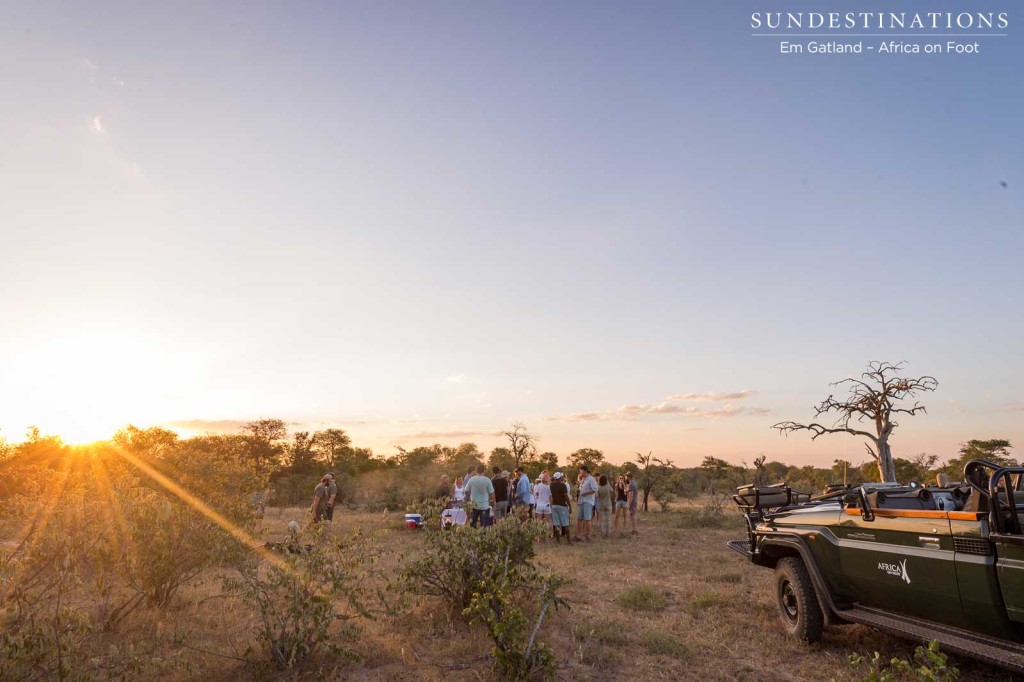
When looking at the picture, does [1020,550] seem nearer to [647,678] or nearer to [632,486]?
[647,678]

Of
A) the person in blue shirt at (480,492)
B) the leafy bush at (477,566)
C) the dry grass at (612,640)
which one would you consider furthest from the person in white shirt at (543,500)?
the leafy bush at (477,566)

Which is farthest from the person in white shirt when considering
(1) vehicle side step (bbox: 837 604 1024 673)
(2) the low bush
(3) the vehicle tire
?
(1) vehicle side step (bbox: 837 604 1024 673)

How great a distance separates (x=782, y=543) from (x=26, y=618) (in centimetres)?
651

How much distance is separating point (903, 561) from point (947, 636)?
571mm

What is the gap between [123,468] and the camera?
7.17m

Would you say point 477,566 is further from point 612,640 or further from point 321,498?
point 321,498

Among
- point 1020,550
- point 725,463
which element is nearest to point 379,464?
point 725,463

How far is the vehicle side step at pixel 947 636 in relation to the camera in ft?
11.8

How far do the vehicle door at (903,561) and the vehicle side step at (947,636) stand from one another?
0.07 m

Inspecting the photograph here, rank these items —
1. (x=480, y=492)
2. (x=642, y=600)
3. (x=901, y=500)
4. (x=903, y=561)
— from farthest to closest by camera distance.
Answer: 1. (x=480, y=492)
2. (x=642, y=600)
3. (x=901, y=500)
4. (x=903, y=561)

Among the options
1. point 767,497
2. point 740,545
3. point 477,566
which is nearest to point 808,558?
point 767,497

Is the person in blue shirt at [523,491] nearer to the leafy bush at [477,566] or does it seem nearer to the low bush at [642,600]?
the low bush at [642,600]

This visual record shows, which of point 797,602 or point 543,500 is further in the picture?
point 543,500

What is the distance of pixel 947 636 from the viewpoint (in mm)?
4074
